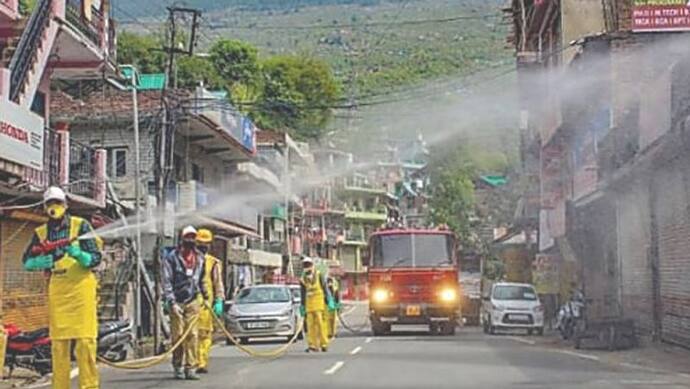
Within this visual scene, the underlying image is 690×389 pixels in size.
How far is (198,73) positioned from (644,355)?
143 ft

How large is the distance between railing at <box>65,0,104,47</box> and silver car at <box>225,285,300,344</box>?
24.1ft

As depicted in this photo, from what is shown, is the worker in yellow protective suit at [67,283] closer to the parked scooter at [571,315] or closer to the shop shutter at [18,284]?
the shop shutter at [18,284]

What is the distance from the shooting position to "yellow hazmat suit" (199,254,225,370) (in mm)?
17359

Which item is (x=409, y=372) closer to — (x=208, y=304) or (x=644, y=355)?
(x=208, y=304)

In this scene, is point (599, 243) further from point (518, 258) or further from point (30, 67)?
point (518, 258)

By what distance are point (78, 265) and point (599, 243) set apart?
26881 millimetres

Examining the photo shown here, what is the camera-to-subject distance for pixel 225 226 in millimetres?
46625

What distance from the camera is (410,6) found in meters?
98.4

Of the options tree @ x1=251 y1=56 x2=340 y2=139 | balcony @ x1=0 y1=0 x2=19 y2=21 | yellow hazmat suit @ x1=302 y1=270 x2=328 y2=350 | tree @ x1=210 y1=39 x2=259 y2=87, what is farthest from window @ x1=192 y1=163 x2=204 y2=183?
balcony @ x1=0 y1=0 x2=19 y2=21

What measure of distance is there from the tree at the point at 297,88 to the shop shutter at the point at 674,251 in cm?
4024

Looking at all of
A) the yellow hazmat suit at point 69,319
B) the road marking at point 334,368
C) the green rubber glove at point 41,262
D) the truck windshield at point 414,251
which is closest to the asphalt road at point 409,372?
the road marking at point 334,368

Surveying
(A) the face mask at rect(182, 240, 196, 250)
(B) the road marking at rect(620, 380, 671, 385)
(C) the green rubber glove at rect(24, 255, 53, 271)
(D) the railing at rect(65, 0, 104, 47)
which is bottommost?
(B) the road marking at rect(620, 380, 671, 385)

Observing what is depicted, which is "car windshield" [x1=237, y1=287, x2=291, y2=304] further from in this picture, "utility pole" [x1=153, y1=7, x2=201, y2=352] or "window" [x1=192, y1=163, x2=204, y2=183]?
"window" [x1=192, y1=163, x2=204, y2=183]

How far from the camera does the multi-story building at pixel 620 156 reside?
82.9 feet
